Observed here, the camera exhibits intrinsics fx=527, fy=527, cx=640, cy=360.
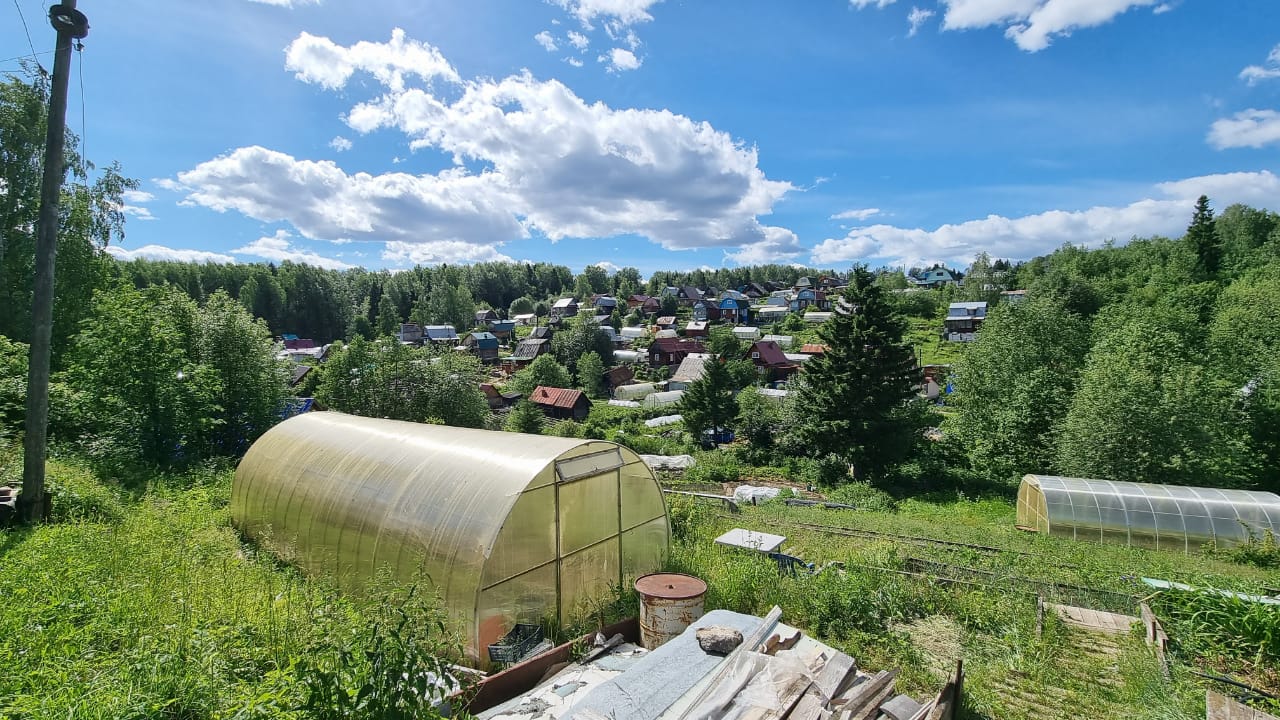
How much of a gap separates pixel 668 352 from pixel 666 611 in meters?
64.5

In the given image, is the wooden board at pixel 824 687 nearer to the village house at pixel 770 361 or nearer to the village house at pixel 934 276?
the village house at pixel 770 361

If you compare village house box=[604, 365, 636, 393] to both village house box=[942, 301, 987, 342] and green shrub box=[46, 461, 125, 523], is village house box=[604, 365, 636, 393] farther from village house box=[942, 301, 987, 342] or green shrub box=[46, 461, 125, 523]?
green shrub box=[46, 461, 125, 523]

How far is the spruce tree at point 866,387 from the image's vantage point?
26203 millimetres

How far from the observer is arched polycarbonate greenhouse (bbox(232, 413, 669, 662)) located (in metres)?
6.46

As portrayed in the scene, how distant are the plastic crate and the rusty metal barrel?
1338 millimetres

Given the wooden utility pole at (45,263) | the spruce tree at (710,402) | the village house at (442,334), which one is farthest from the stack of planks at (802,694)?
the village house at (442,334)

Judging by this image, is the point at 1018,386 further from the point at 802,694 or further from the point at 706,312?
the point at 706,312

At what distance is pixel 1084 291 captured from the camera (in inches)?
2229

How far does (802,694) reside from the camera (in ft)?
15.0

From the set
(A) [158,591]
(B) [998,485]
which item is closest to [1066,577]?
(A) [158,591]

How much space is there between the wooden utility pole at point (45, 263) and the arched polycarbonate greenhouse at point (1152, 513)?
2369 cm

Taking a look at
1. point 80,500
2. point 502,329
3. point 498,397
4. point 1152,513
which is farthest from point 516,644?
point 502,329

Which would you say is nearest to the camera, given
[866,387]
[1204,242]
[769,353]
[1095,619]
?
[1095,619]

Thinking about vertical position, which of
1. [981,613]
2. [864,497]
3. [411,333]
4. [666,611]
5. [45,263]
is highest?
[411,333]
